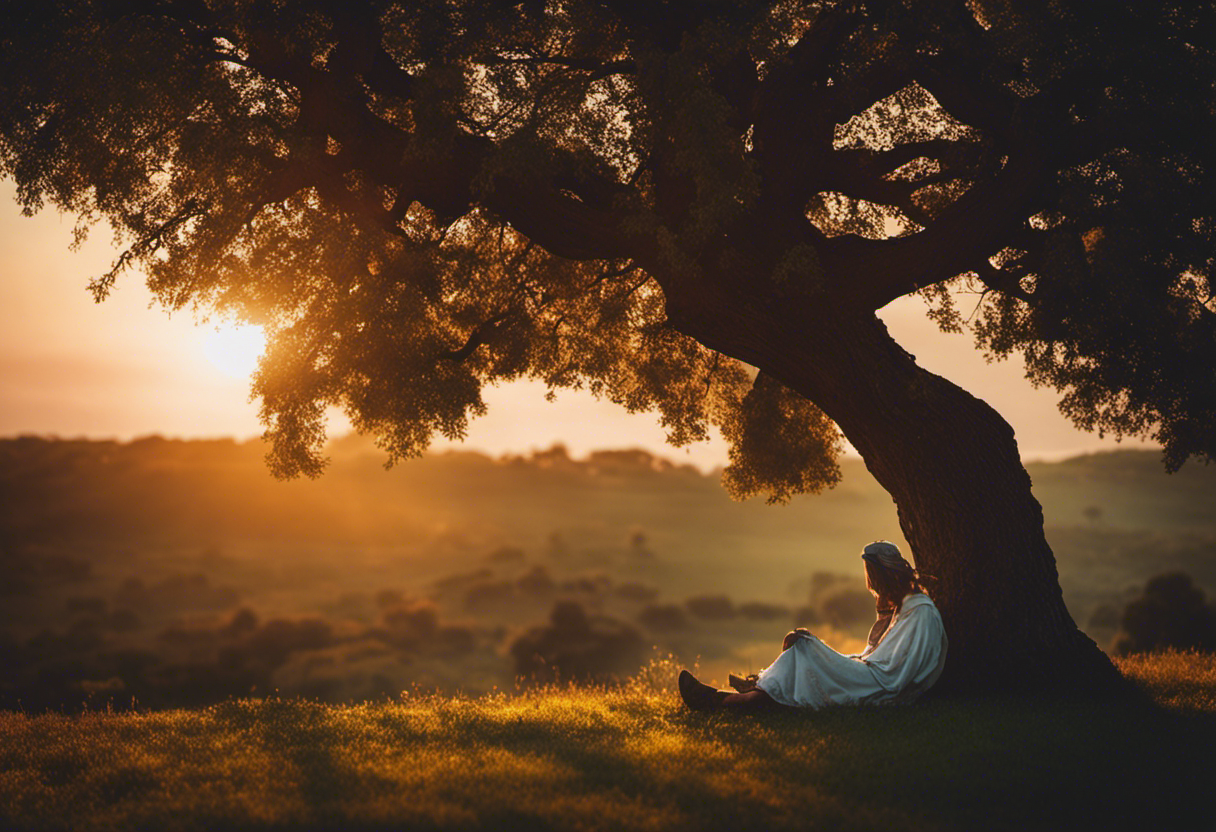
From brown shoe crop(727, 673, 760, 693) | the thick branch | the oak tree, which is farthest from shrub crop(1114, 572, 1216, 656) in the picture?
brown shoe crop(727, 673, 760, 693)

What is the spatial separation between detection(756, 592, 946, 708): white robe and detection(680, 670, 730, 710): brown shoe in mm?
495

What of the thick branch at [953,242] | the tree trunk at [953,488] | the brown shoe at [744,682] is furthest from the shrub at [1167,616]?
the brown shoe at [744,682]

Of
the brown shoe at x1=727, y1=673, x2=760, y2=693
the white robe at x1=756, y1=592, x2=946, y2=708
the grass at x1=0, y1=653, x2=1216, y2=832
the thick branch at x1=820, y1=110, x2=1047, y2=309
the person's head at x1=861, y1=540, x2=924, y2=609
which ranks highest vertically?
the thick branch at x1=820, y1=110, x2=1047, y2=309

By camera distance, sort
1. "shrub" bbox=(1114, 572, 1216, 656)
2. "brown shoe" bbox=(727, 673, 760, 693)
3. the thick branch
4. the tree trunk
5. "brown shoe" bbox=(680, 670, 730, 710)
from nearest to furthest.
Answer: "brown shoe" bbox=(680, 670, 730, 710), "brown shoe" bbox=(727, 673, 760, 693), the tree trunk, the thick branch, "shrub" bbox=(1114, 572, 1216, 656)

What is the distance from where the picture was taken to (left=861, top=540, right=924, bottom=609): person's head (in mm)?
9594

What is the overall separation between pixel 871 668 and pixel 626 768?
348 cm

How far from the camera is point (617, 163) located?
12859 millimetres

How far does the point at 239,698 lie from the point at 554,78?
30.1 feet

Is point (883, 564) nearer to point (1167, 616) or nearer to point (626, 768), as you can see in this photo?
point (626, 768)

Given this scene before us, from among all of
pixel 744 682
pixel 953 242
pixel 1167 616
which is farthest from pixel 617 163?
pixel 1167 616

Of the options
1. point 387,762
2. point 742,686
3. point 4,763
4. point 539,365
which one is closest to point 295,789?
point 387,762

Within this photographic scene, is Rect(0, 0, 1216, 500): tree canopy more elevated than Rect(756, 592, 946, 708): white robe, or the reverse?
Rect(0, 0, 1216, 500): tree canopy

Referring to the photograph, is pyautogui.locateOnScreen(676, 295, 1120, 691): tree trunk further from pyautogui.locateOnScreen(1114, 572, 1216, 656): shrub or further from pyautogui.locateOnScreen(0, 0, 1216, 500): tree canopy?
pyautogui.locateOnScreen(1114, 572, 1216, 656): shrub

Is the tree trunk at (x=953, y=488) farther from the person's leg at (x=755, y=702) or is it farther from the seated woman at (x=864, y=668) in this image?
the person's leg at (x=755, y=702)
